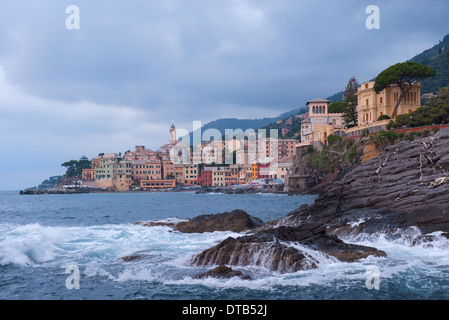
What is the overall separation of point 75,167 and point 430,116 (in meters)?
164

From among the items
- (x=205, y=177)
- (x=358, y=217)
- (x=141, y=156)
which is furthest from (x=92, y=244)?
(x=141, y=156)

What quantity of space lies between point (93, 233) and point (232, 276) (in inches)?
700

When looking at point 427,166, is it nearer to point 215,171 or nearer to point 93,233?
point 93,233

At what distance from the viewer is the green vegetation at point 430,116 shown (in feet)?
186

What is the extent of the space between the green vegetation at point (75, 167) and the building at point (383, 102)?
143174mm

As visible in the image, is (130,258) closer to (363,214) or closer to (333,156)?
(363,214)

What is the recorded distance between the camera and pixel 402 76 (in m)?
68.2

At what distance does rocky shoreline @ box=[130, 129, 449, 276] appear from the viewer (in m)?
18.4

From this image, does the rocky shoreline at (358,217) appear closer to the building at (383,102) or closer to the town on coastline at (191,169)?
the building at (383,102)

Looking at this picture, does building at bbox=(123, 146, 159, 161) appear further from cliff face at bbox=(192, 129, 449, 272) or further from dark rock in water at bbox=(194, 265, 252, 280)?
dark rock in water at bbox=(194, 265, 252, 280)

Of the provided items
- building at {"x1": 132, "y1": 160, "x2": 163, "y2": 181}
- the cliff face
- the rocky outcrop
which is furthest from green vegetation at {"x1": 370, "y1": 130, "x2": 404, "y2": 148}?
building at {"x1": 132, "y1": 160, "x2": 163, "y2": 181}
